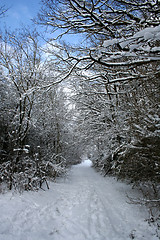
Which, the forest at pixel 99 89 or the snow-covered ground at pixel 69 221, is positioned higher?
the forest at pixel 99 89

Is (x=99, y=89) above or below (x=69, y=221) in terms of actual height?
above

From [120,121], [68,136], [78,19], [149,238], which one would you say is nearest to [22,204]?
[149,238]

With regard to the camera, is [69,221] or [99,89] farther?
[99,89]

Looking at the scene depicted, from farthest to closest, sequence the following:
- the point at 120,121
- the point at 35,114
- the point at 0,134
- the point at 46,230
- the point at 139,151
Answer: the point at 35,114
the point at 0,134
the point at 120,121
the point at 139,151
the point at 46,230

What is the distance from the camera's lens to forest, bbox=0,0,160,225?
9.21 ft

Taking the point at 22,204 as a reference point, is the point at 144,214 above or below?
above

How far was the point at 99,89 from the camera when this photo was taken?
8.92 m

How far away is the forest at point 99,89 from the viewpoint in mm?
2809

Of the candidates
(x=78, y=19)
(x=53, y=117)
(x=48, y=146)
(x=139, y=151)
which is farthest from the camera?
(x=48, y=146)

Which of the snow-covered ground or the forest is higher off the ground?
the forest

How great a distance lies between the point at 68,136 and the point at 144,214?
1280 cm

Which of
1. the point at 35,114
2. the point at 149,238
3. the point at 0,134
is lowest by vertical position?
the point at 149,238

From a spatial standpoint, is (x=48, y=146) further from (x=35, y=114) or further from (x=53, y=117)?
(x=35, y=114)

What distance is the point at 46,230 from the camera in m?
3.43
